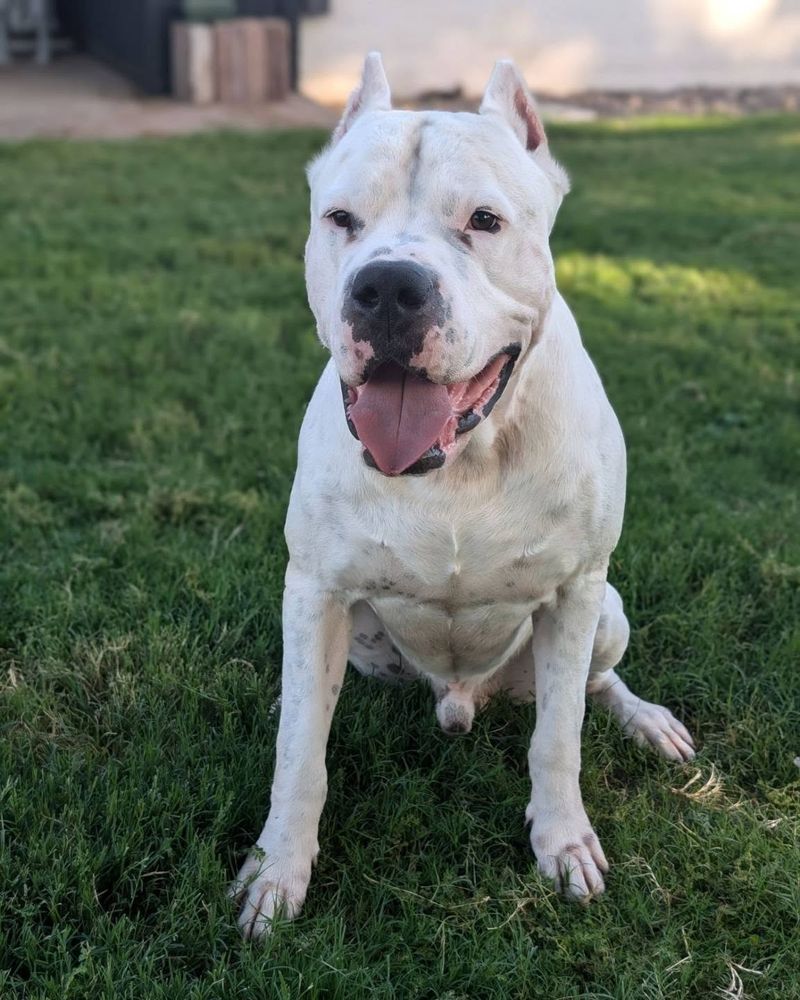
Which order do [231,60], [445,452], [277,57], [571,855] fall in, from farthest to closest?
[277,57]
[231,60]
[571,855]
[445,452]

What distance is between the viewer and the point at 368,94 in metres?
2.84

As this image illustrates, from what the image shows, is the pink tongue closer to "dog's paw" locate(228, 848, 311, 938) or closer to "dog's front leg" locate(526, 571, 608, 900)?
"dog's front leg" locate(526, 571, 608, 900)

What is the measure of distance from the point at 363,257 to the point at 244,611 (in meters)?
1.56

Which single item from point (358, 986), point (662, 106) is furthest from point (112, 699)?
point (662, 106)

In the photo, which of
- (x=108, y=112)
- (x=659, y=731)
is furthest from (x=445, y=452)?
(x=108, y=112)

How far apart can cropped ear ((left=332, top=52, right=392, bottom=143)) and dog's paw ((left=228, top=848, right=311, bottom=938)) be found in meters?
1.74

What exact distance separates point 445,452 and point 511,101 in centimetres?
89

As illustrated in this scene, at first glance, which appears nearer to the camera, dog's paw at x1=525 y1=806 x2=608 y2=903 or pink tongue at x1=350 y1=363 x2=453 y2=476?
pink tongue at x1=350 y1=363 x2=453 y2=476

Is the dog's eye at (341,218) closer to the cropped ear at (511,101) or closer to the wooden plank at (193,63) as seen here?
the cropped ear at (511,101)

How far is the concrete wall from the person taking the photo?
15.1 m

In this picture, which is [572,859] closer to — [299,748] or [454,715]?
[454,715]

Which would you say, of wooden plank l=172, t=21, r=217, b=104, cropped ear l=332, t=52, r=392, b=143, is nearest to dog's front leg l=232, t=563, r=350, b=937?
cropped ear l=332, t=52, r=392, b=143

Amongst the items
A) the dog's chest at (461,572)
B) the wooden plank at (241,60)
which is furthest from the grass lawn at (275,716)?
the wooden plank at (241,60)

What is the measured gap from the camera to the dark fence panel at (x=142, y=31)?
1323cm
